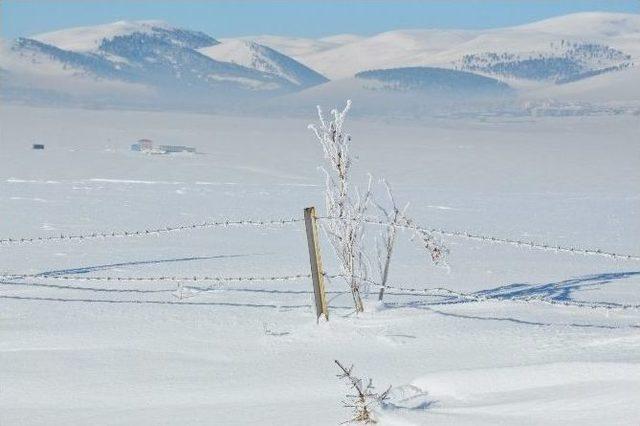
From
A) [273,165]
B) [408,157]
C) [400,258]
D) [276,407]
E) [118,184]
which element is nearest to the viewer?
[276,407]

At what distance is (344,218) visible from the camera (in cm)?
633

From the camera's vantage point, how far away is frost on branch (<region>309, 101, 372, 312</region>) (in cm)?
632

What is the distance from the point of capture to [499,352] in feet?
17.3

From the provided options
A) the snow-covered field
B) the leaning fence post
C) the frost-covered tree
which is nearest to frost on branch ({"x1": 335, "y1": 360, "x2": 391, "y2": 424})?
the snow-covered field

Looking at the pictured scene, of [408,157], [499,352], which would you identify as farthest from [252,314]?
[408,157]

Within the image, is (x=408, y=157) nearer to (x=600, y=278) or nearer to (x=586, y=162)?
(x=586, y=162)

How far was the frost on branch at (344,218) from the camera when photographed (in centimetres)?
632

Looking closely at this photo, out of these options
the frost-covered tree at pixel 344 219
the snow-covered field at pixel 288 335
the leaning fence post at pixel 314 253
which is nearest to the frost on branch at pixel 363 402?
the snow-covered field at pixel 288 335

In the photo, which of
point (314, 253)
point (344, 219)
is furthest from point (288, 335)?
point (344, 219)

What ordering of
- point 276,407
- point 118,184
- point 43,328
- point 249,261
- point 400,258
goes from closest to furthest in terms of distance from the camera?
point 276,407 → point 43,328 → point 249,261 → point 400,258 → point 118,184

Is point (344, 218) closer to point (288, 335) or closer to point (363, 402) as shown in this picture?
point (288, 335)

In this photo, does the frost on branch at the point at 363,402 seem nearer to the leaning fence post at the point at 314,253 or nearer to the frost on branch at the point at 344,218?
the leaning fence post at the point at 314,253

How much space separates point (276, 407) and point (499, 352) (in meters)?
1.32

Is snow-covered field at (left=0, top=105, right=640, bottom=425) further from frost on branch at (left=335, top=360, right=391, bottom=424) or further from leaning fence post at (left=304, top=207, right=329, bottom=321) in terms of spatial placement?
leaning fence post at (left=304, top=207, right=329, bottom=321)
